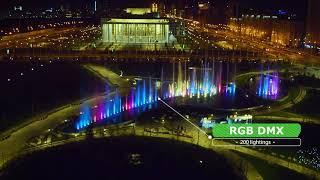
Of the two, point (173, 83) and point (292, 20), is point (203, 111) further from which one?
point (292, 20)

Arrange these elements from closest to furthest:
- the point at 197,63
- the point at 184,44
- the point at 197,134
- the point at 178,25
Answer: the point at 197,134 < the point at 197,63 < the point at 184,44 < the point at 178,25

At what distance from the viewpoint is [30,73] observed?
40.7 metres

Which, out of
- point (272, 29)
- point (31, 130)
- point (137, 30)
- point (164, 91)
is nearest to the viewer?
point (31, 130)

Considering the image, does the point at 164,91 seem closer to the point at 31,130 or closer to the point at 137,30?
the point at 31,130

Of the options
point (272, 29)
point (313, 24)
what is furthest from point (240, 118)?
point (272, 29)

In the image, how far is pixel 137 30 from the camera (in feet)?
Answer: 233

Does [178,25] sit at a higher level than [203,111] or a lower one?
higher

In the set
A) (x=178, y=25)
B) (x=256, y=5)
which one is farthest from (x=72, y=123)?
(x=256, y=5)

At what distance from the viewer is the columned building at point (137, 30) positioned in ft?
228

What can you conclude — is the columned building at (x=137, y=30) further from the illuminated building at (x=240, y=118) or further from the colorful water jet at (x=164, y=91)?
the illuminated building at (x=240, y=118)

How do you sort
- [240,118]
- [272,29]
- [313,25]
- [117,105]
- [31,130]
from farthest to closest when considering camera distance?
[272,29], [313,25], [117,105], [240,118], [31,130]

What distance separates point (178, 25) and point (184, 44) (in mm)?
16469

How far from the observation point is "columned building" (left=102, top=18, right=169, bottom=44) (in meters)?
69.6

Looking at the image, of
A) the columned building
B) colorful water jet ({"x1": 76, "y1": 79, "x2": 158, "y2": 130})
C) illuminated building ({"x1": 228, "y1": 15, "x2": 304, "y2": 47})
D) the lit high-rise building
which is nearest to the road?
colorful water jet ({"x1": 76, "y1": 79, "x2": 158, "y2": 130})
